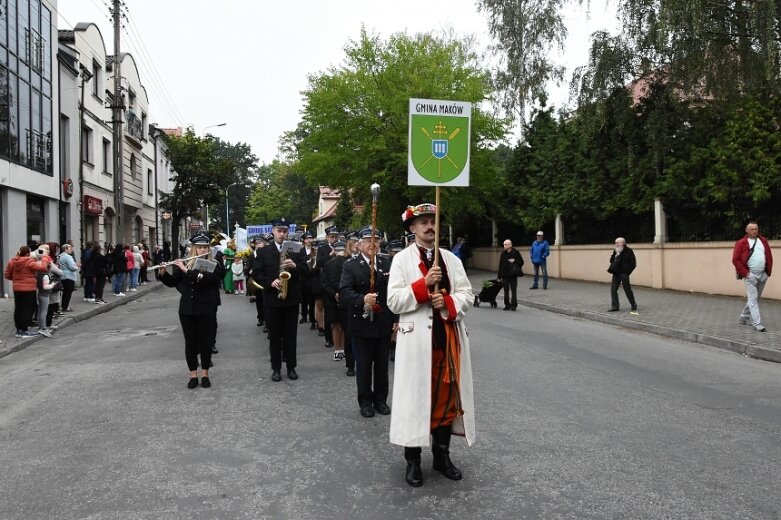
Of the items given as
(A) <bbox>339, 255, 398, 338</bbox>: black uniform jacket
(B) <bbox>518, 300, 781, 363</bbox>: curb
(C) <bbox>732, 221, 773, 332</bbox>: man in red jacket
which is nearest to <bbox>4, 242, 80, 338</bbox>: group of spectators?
(A) <bbox>339, 255, 398, 338</bbox>: black uniform jacket

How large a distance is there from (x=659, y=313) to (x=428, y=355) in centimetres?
1050

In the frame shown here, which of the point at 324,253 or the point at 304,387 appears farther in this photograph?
the point at 324,253

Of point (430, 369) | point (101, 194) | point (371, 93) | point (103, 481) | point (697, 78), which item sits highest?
point (371, 93)

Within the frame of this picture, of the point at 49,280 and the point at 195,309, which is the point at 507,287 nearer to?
the point at 195,309

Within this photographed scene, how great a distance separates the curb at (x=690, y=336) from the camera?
879 centimetres

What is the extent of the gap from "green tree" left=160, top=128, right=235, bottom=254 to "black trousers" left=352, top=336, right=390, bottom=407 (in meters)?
32.4

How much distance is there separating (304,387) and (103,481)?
293 cm

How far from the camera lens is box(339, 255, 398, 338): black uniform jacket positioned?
5828mm

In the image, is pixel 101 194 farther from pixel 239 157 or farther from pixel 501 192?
pixel 239 157

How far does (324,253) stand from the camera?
33.5 ft

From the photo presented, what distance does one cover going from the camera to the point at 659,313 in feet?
42.7

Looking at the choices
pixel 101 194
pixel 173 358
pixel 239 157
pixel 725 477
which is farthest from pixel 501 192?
pixel 239 157

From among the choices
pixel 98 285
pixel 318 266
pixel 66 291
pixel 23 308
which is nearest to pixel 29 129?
pixel 98 285

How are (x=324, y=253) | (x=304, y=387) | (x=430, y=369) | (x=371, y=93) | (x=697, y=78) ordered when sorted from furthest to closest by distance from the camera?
(x=371, y=93), (x=697, y=78), (x=324, y=253), (x=304, y=387), (x=430, y=369)
